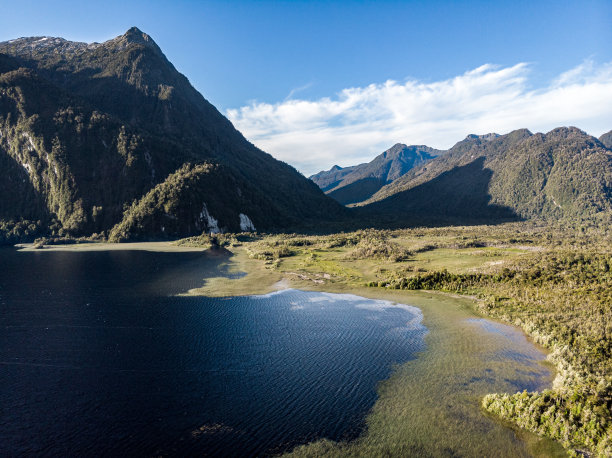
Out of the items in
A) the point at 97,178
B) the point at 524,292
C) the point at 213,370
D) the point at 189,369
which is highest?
the point at 97,178

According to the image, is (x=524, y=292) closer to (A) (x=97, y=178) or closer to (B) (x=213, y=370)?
(B) (x=213, y=370)

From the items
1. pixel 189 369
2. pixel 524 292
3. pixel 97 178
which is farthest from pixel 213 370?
pixel 97 178

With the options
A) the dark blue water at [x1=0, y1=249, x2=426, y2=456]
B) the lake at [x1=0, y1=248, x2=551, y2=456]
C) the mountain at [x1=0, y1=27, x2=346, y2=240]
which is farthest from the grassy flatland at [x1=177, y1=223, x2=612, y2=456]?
the mountain at [x1=0, y1=27, x2=346, y2=240]

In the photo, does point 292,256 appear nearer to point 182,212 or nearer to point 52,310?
point 52,310

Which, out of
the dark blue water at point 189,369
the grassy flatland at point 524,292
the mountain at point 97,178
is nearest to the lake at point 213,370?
the dark blue water at point 189,369

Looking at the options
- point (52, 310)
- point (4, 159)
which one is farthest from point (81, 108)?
point (52, 310)

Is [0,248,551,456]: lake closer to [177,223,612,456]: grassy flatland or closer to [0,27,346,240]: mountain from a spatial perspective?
[177,223,612,456]: grassy flatland
